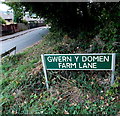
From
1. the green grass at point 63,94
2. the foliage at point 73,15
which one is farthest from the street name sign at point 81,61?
the foliage at point 73,15

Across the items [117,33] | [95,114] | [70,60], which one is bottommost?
[95,114]

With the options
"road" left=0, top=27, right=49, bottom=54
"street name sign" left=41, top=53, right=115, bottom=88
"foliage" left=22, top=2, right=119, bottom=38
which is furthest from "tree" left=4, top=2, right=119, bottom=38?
"road" left=0, top=27, right=49, bottom=54

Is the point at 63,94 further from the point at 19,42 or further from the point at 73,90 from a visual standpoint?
the point at 19,42

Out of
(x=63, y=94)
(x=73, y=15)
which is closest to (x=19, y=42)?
(x=73, y=15)

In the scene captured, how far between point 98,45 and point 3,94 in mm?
2764

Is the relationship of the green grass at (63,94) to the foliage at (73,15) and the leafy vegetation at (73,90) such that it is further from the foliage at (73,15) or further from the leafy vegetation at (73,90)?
the foliage at (73,15)

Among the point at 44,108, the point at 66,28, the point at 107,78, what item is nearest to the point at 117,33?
the point at 107,78

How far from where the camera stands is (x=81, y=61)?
2.59 metres

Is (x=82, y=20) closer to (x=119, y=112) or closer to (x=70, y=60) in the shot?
(x=70, y=60)

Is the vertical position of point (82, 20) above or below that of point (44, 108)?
above

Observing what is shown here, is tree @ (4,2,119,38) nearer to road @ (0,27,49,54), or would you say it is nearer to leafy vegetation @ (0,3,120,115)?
leafy vegetation @ (0,3,120,115)

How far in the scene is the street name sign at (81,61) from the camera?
2512mm

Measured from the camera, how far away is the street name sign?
251cm

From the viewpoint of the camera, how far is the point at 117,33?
329 cm
